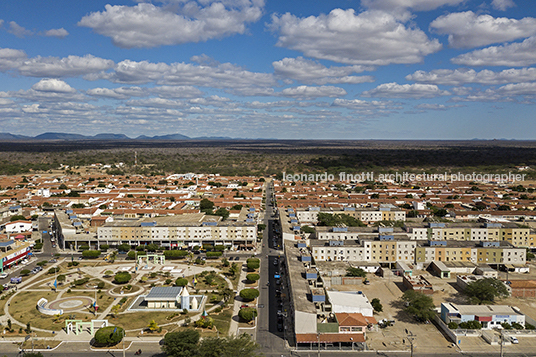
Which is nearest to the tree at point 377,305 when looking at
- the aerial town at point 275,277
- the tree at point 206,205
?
the aerial town at point 275,277

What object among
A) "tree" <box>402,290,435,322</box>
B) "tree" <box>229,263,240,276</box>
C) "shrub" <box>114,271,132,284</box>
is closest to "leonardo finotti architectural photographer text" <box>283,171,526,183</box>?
"tree" <box>229,263,240,276</box>

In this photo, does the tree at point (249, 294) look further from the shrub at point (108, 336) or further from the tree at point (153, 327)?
the shrub at point (108, 336)

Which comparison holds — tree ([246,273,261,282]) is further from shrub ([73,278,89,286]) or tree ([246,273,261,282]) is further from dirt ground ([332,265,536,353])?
shrub ([73,278,89,286])

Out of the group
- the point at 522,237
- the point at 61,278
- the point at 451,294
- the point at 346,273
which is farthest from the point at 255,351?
the point at 522,237

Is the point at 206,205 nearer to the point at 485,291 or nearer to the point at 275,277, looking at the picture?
the point at 275,277

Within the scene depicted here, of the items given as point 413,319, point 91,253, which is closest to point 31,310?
point 91,253

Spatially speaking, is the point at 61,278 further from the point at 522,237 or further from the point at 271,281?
the point at 522,237

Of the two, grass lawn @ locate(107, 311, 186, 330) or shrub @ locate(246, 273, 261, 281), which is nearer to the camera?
grass lawn @ locate(107, 311, 186, 330)
